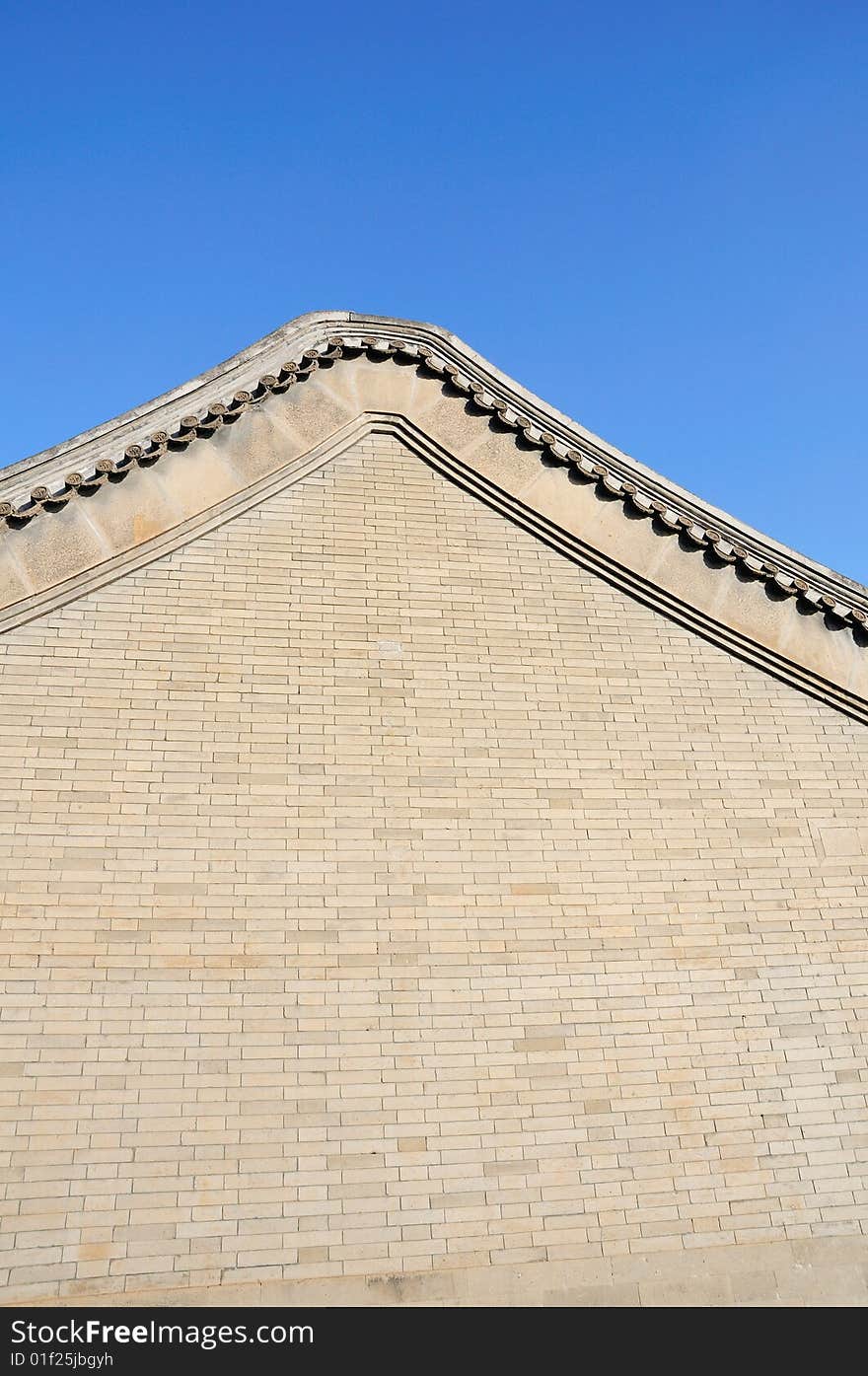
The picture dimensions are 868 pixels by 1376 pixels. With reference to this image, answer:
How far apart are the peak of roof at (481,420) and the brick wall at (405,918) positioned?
2.91ft

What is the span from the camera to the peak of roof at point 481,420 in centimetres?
982

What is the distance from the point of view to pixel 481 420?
35.2ft

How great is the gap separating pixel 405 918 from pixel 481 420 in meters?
4.99

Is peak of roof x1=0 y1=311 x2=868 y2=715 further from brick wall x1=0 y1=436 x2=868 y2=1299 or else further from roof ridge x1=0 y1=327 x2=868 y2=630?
brick wall x1=0 y1=436 x2=868 y2=1299

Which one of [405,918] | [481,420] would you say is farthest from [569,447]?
[405,918]

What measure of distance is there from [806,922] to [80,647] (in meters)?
6.49

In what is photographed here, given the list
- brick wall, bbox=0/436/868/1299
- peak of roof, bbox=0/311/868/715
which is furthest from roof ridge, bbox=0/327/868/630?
brick wall, bbox=0/436/868/1299

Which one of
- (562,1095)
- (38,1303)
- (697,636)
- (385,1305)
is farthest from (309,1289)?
(697,636)

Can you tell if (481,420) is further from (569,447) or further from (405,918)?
(405,918)

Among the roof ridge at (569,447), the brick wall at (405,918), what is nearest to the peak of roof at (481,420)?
the roof ridge at (569,447)

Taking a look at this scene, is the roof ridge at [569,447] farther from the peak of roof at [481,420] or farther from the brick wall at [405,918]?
the brick wall at [405,918]
